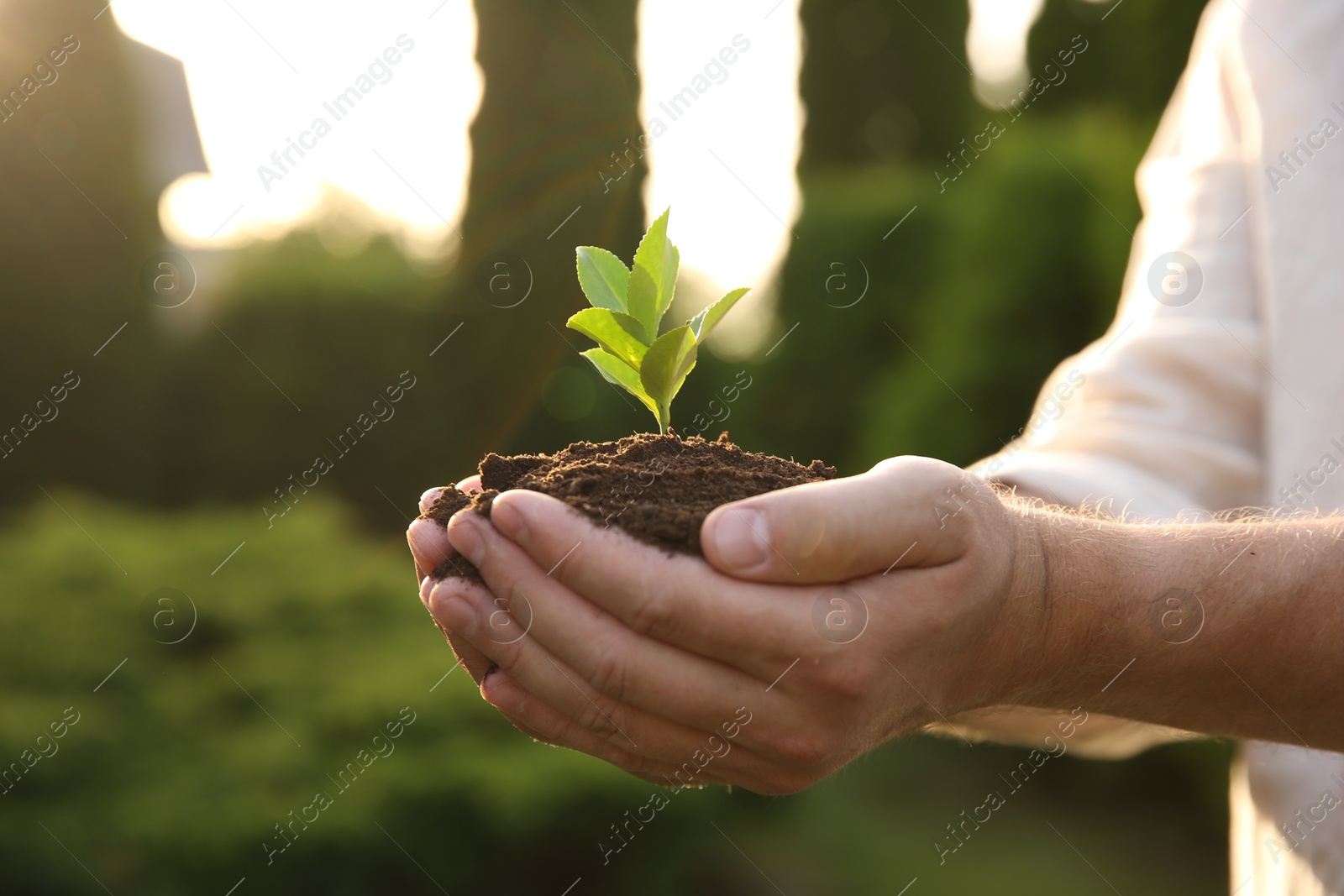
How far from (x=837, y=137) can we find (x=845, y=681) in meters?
8.35

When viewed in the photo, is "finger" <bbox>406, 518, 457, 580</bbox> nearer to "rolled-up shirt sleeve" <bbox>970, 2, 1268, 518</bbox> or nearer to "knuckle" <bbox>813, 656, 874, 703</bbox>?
"knuckle" <bbox>813, 656, 874, 703</bbox>

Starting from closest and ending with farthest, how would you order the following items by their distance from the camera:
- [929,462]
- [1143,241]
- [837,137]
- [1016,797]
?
[929,462], [1143,241], [1016,797], [837,137]

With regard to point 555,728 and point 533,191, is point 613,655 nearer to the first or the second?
point 555,728

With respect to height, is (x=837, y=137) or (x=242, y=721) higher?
(x=837, y=137)

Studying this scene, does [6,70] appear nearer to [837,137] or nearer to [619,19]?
[619,19]

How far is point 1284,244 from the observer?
6.70 ft

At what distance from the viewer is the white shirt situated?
1937mm

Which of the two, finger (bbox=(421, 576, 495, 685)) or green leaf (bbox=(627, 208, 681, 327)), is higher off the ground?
green leaf (bbox=(627, 208, 681, 327))

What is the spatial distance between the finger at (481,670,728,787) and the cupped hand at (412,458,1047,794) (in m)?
0.01

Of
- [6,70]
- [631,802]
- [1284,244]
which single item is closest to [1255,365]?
[1284,244]

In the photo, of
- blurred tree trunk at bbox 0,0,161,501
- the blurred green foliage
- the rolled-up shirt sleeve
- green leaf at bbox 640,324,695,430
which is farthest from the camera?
blurred tree trunk at bbox 0,0,161,501

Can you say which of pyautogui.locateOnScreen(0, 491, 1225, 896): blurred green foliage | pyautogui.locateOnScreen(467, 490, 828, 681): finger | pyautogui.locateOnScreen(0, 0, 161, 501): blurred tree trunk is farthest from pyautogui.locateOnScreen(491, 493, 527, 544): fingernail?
pyautogui.locateOnScreen(0, 0, 161, 501): blurred tree trunk

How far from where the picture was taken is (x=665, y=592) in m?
1.29

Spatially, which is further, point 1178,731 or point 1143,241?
point 1143,241
